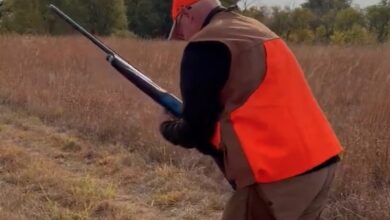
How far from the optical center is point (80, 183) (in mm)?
4969

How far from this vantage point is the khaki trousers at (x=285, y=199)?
2.16 m

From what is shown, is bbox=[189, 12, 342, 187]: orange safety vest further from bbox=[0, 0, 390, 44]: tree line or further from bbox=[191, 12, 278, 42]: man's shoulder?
bbox=[0, 0, 390, 44]: tree line

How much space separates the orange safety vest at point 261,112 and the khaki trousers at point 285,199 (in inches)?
1.7

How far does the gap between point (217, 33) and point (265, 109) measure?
12.0 inches

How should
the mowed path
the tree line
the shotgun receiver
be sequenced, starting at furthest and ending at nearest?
the tree line → the mowed path → the shotgun receiver

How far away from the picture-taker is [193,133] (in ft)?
7.28

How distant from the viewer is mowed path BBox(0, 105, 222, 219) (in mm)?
4441

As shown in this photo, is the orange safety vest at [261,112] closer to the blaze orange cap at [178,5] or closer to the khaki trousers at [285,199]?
the khaki trousers at [285,199]

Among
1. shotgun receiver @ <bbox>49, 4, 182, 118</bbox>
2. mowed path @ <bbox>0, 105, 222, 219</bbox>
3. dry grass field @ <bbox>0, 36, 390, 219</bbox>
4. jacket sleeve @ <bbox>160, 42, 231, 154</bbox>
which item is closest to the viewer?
jacket sleeve @ <bbox>160, 42, 231, 154</bbox>

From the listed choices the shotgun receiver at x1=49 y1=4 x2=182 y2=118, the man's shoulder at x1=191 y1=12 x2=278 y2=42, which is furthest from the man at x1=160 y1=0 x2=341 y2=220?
the shotgun receiver at x1=49 y1=4 x2=182 y2=118

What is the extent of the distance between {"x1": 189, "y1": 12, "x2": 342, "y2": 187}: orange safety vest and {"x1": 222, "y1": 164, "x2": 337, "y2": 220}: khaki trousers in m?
0.04

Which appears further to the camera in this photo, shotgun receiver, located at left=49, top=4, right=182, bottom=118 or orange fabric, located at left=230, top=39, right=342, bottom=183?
shotgun receiver, located at left=49, top=4, right=182, bottom=118

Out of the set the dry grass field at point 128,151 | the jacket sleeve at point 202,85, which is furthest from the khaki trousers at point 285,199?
the dry grass field at point 128,151

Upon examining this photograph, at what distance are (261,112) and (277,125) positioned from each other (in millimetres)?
72
